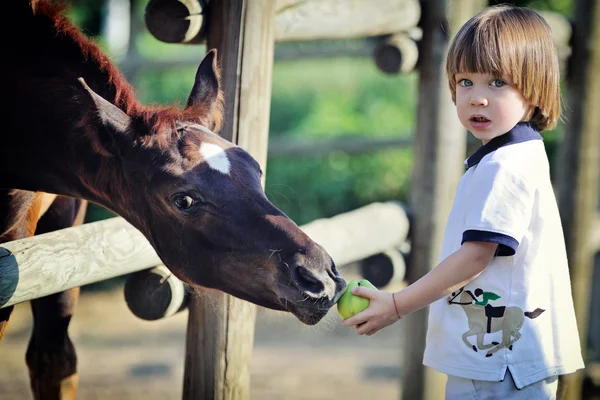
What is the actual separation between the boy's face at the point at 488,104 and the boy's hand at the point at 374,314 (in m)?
0.37

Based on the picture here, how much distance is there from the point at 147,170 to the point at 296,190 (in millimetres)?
4598

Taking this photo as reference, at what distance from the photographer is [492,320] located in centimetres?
149

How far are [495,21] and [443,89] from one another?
1154mm

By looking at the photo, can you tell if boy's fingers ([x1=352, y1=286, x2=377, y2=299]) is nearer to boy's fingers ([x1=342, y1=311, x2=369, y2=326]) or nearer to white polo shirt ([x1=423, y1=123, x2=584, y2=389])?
boy's fingers ([x1=342, y1=311, x2=369, y2=326])

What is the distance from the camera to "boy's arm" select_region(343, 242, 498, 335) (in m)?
1.42

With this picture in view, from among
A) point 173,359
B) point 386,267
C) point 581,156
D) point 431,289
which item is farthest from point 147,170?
point 173,359

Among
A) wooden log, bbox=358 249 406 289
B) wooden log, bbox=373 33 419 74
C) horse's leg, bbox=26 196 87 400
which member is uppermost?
wooden log, bbox=373 33 419 74

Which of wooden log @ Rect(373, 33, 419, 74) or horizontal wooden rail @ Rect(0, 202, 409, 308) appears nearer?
horizontal wooden rail @ Rect(0, 202, 409, 308)

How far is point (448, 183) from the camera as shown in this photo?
2.68 meters

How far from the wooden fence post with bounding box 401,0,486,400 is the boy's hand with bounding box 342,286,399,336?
1.26 metres

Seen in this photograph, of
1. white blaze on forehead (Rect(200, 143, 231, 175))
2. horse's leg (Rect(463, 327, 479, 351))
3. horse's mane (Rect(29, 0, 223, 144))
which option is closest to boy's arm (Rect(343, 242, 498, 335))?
horse's leg (Rect(463, 327, 479, 351))

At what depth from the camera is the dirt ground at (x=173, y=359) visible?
3.87 m

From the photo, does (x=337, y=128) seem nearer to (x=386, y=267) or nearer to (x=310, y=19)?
(x=386, y=267)

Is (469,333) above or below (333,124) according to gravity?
below
